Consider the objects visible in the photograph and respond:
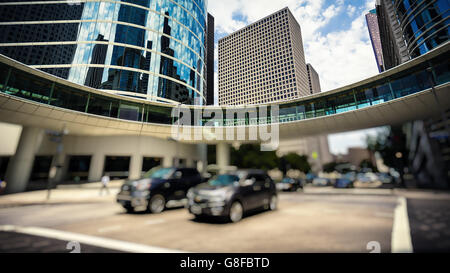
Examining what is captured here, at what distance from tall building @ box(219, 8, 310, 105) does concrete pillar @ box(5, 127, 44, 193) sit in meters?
20.5

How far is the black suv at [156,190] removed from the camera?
7000mm

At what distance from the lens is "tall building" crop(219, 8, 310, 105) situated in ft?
34.4

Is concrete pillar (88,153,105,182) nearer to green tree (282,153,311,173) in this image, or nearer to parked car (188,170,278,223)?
parked car (188,170,278,223)

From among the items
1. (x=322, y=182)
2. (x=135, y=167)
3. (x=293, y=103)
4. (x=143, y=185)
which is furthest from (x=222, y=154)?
(x=143, y=185)

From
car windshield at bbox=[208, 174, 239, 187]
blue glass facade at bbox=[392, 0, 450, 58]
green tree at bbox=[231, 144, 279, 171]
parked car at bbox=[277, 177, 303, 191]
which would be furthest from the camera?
green tree at bbox=[231, 144, 279, 171]

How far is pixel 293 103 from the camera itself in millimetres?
21750

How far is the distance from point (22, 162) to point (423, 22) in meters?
65.7

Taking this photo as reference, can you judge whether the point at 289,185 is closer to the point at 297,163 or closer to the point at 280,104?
the point at 280,104

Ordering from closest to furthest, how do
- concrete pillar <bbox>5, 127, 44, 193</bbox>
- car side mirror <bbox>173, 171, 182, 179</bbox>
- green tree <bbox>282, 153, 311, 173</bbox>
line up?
Answer: car side mirror <bbox>173, 171, 182, 179</bbox> → concrete pillar <bbox>5, 127, 44, 193</bbox> → green tree <bbox>282, 153, 311, 173</bbox>

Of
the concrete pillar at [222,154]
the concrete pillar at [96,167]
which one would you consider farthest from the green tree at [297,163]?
the concrete pillar at [96,167]

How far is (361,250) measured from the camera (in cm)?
322

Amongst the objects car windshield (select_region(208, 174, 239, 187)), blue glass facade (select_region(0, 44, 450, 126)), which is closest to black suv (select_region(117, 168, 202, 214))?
car windshield (select_region(208, 174, 239, 187))

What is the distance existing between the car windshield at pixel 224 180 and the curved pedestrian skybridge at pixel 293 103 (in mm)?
7159

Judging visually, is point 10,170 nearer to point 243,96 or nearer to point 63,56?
point 243,96
